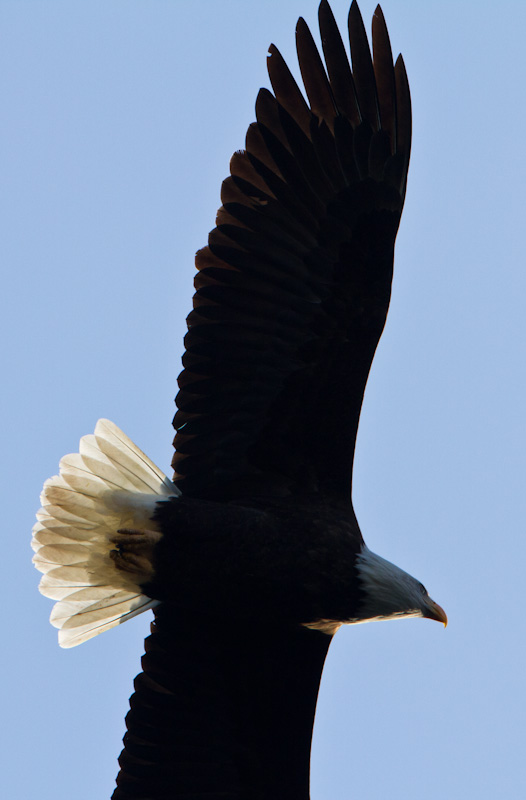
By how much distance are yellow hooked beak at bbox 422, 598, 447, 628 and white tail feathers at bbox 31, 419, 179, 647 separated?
1416mm

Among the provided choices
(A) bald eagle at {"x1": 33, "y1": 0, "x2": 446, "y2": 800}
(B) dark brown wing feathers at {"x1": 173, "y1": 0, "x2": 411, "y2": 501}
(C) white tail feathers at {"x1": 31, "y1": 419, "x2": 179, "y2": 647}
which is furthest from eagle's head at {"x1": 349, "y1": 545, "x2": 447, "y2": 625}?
(C) white tail feathers at {"x1": 31, "y1": 419, "x2": 179, "y2": 647}

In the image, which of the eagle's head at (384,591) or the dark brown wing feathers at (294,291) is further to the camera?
the dark brown wing feathers at (294,291)

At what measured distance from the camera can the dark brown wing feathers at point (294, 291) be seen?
6543mm

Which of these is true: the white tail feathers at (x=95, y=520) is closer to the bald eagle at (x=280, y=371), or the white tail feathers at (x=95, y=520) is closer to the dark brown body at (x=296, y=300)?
the bald eagle at (x=280, y=371)

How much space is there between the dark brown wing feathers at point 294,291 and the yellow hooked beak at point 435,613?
2.31 feet

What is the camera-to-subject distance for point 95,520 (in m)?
6.68

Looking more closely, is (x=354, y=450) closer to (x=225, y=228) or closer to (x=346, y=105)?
(x=225, y=228)

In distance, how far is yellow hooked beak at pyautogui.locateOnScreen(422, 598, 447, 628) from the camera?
21.6 feet

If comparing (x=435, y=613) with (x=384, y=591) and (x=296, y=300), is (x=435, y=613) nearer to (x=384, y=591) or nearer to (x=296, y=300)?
(x=384, y=591)

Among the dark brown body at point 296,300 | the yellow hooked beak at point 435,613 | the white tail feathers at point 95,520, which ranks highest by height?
the dark brown body at point 296,300

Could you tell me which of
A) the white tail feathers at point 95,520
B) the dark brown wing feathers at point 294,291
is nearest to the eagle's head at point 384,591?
the dark brown wing feathers at point 294,291

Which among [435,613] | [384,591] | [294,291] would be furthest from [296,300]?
[435,613]

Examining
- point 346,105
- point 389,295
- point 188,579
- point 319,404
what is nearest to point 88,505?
point 188,579

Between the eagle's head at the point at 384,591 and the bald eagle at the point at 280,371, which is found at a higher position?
the bald eagle at the point at 280,371
